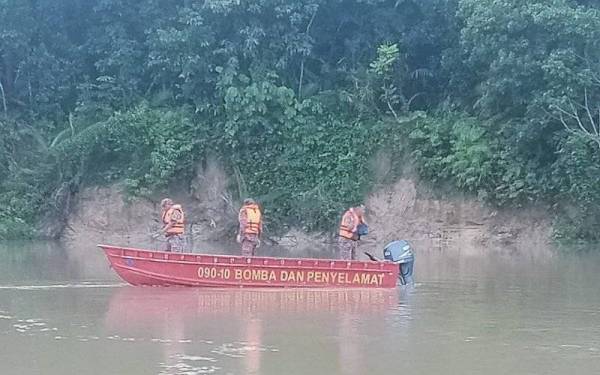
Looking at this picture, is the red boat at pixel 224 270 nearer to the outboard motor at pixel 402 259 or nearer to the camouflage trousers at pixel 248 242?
the outboard motor at pixel 402 259

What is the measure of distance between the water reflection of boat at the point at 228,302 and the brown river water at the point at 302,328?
0.07 ft

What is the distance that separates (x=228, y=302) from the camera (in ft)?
56.5

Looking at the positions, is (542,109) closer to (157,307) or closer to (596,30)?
(596,30)

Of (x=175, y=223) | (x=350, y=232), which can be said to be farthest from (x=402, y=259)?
(x=175, y=223)

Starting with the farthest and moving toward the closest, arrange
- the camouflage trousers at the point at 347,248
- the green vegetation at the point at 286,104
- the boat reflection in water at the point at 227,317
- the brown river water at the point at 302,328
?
1. the green vegetation at the point at 286,104
2. the camouflage trousers at the point at 347,248
3. the boat reflection in water at the point at 227,317
4. the brown river water at the point at 302,328

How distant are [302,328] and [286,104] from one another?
71.8 ft

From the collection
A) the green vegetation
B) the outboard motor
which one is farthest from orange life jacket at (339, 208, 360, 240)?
the green vegetation

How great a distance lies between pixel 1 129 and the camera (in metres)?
38.2

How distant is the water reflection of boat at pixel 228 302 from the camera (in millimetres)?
15672

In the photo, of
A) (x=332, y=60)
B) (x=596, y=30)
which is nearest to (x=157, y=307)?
(x=596, y=30)

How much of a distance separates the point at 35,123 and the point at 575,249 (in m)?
20.4

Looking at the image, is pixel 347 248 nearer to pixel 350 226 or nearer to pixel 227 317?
pixel 350 226

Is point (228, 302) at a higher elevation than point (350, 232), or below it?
below

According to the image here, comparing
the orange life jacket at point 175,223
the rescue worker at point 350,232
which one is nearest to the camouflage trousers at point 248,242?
the orange life jacket at point 175,223
